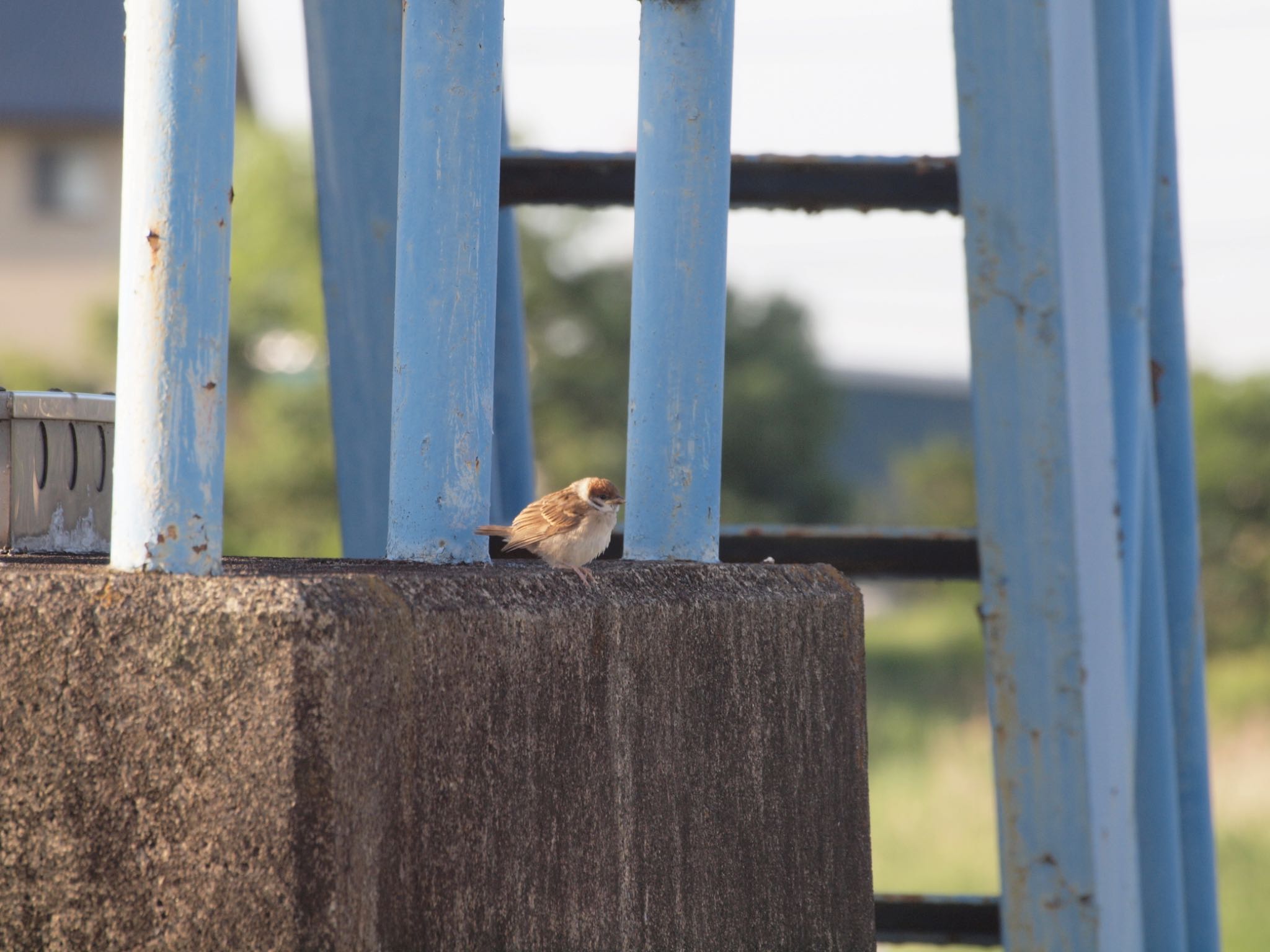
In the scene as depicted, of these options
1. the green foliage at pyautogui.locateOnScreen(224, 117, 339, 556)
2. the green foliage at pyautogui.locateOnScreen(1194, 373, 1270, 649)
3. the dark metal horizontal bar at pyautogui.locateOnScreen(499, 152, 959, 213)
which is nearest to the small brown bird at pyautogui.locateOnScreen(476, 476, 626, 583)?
the dark metal horizontal bar at pyautogui.locateOnScreen(499, 152, 959, 213)

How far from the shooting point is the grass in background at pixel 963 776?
14.1 m

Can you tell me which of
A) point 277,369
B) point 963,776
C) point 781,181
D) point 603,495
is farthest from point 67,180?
point 603,495

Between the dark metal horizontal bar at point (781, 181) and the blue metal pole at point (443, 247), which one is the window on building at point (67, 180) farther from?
the blue metal pole at point (443, 247)

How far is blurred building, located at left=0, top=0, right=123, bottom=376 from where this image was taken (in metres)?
38.0

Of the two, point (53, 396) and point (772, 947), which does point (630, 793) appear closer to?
point (772, 947)

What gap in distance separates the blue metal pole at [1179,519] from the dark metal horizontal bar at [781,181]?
74 cm

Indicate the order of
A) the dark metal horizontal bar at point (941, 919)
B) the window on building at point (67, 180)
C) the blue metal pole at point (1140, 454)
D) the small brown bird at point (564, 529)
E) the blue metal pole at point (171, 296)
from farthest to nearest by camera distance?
1. the window on building at point (67, 180)
2. the dark metal horizontal bar at point (941, 919)
3. the blue metal pole at point (1140, 454)
4. the small brown bird at point (564, 529)
5. the blue metal pole at point (171, 296)

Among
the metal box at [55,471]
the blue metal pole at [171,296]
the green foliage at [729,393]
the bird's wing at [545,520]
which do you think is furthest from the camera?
the green foliage at [729,393]

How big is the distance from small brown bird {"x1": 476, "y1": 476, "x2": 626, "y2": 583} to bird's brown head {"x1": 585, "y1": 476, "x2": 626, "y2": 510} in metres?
0.01

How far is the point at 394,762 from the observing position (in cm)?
184

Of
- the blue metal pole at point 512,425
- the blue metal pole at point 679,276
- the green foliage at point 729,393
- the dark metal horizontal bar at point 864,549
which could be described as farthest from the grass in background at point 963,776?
the blue metal pole at point 679,276

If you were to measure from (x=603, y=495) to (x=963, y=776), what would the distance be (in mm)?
14334

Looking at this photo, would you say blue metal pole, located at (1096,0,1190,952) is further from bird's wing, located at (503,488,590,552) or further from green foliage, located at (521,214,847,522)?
green foliage, located at (521,214,847,522)

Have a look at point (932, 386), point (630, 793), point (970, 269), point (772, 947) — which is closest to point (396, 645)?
point (630, 793)
